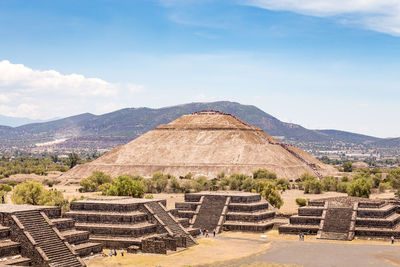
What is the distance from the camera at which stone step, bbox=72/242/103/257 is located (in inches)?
2293

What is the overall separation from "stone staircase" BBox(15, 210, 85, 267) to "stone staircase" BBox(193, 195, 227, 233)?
2740cm

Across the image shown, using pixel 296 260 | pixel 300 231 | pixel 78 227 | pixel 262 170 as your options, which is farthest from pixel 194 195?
pixel 262 170

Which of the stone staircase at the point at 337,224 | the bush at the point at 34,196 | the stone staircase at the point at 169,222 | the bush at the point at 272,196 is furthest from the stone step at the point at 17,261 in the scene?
the bush at the point at 272,196

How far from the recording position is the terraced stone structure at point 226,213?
7906 centimetres

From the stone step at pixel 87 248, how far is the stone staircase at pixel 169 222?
31.2 feet

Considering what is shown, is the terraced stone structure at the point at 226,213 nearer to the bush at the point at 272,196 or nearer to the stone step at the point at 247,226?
the stone step at the point at 247,226

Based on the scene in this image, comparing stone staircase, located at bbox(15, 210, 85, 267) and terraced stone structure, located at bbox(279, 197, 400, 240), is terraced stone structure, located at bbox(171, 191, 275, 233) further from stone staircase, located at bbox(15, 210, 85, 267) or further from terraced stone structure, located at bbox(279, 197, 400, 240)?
stone staircase, located at bbox(15, 210, 85, 267)

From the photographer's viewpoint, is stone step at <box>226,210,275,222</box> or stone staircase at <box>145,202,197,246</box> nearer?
stone staircase at <box>145,202,197,246</box>

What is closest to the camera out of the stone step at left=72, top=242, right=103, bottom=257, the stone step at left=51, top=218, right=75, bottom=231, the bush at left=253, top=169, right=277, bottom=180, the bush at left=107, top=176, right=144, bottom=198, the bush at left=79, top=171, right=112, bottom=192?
the stone step at left=72, top=242, right=103, bottom=257

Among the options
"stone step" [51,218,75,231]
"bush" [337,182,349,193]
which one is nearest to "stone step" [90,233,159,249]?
"stone step" [51,218,75,231]

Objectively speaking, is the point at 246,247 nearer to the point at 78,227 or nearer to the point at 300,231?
the point at 300,231

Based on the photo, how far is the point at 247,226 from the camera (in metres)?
78.7

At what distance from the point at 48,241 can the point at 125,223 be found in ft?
43.6

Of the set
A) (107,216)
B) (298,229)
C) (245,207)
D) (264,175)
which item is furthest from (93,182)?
(107,216)
